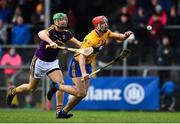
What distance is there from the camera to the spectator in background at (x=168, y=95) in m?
21.0

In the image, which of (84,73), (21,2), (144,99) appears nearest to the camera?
(84,73)

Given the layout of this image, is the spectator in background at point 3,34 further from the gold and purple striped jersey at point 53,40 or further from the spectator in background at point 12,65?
the gold and purple striped jersey at point 53,40

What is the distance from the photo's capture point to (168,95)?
21.2 metres

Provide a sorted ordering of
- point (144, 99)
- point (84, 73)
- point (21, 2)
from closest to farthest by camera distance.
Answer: point (84, 73) < point (144, 99) < point (21, 2)

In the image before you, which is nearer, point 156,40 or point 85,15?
point 156,40

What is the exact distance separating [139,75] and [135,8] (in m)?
2.12

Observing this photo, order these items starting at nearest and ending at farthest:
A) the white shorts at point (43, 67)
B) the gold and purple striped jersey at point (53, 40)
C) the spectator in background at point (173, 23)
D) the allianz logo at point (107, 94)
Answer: the gold and purple striped jersey at point (53, 40) → the white shorts at point (43, 67) → the allianz logo at point (107, 94) → the spectator in background at point (173, 23)

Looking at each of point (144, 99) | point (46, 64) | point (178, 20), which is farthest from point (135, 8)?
point (46, 64)

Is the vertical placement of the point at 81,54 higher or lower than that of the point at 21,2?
lower

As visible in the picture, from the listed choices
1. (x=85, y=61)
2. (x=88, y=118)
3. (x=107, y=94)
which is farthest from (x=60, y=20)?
(x=107, y=94)

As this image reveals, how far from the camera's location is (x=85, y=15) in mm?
24047

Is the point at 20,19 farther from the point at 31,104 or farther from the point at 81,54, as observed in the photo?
the point at 81,54

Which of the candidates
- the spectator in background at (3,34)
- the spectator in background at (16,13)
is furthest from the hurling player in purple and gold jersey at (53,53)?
the spectator in background at (16,13)

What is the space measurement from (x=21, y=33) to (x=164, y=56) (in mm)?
4179
